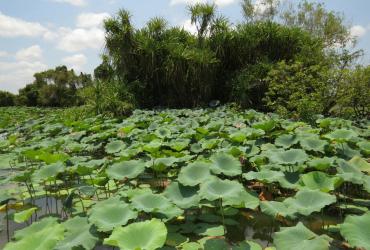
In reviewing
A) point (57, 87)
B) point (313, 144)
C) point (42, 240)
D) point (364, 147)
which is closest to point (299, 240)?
point (42, 240)

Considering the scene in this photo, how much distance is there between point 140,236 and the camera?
7.93 feet

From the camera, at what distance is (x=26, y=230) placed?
2912 millimetres

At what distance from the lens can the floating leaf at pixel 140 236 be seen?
2296 mm

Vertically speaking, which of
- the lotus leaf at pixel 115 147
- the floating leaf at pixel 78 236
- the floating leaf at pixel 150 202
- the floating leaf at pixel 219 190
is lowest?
the floating leaf at pixel 78 236

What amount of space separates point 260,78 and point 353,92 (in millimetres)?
2982

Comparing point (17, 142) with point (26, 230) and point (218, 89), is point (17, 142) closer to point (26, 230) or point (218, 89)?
point (26, 230)

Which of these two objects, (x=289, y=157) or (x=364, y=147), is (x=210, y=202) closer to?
(x=289, y=157)

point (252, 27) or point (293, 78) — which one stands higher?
point (252, 27)

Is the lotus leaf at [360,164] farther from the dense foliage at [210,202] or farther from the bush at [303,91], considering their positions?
the bush at [303,91]

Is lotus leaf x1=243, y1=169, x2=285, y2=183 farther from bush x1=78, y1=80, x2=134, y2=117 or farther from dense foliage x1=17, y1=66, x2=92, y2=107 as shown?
dense foliage x1=17, y1=66, x2=92, y2=107

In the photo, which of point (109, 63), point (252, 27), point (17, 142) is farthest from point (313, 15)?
point (17, 142)

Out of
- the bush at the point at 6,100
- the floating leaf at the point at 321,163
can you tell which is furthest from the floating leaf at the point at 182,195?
the bush at the point at 6,100

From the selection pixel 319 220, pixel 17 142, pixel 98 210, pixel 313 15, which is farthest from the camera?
pixel 313 15

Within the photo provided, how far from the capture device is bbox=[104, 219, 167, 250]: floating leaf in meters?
2.30
